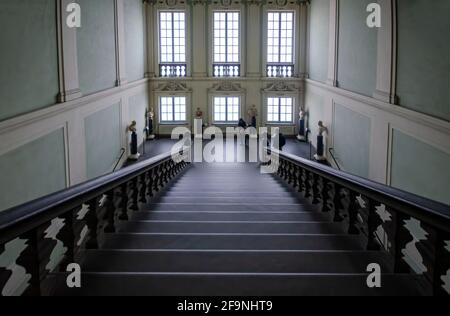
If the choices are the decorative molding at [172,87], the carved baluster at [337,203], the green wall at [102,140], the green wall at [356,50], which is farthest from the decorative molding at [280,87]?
the carved baluster at [337,203]

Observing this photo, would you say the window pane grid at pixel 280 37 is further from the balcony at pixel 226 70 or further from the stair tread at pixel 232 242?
the stair tread at pixel 232 242

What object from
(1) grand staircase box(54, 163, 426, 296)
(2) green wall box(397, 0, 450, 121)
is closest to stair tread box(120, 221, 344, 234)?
(1) grand staircase box(54, 163, 426, 296)

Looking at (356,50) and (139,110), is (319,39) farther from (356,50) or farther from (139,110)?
(139,110)

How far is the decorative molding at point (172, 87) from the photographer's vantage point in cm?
2349

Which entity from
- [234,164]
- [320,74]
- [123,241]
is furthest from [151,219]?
[320,74]

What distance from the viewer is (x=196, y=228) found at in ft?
17.5

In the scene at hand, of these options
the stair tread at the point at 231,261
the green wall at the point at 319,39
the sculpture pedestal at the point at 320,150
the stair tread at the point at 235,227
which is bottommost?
the sculpture pedestal at the point at 320,150

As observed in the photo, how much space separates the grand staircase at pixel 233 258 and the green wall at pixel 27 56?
3.08m

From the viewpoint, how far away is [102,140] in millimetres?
13781

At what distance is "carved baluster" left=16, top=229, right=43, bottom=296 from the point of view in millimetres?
2783

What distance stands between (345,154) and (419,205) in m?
12.5
